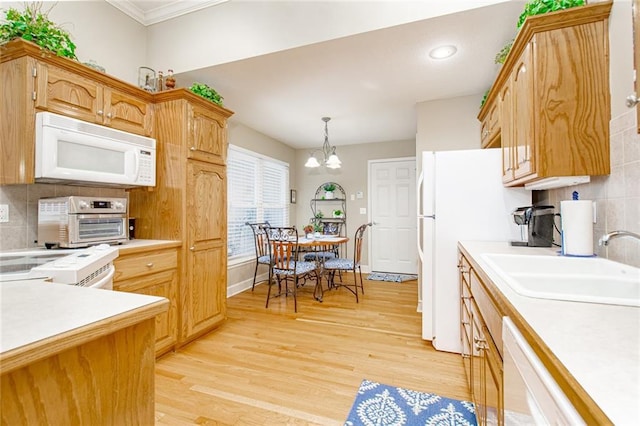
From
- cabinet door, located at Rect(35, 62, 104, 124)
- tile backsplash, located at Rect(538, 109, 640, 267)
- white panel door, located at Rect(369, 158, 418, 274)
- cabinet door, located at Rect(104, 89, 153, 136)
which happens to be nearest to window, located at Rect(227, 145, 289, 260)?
cabinet door, located at Rect(104, 89, 153, 136)

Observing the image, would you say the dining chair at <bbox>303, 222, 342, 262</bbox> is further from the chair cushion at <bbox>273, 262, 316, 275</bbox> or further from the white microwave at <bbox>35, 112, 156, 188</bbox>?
the white microwave at <bbox>35, 112, 156, 188</bbox>

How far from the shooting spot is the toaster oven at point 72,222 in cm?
186

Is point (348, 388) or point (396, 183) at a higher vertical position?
point (396, 183)

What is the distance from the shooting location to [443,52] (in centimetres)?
243

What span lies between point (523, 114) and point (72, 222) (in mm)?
2841

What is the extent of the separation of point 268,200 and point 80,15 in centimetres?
326

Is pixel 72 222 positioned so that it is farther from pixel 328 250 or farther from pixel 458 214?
pixel 328 250

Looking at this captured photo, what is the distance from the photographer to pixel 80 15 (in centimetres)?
233

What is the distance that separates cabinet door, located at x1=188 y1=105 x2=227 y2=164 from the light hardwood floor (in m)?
1.66

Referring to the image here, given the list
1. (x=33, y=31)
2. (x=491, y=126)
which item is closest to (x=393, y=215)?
(x=491, y=126)

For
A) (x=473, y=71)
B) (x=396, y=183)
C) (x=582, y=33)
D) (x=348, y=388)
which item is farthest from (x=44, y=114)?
(x=396, y=183)

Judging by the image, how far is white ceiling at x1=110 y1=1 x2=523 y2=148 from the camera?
2154 millimetres

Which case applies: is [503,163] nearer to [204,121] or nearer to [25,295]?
[204,121]

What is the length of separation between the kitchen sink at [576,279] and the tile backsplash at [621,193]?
8 centimetres
